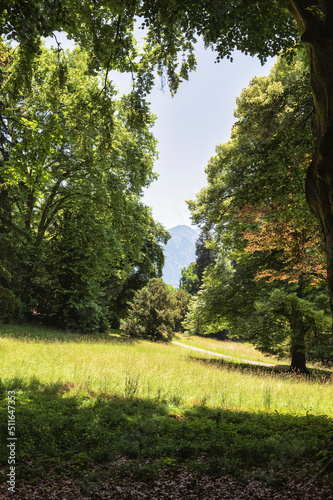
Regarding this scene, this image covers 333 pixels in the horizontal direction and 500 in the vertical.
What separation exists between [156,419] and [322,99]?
231 inches

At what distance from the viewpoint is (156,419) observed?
5.09 metres

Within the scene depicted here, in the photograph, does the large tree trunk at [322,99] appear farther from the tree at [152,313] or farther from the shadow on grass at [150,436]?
the tree at [152,313]

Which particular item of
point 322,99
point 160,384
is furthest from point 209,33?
point 160,384

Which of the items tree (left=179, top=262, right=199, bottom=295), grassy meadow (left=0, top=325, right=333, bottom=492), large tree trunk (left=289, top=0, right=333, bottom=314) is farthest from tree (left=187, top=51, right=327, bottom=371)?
tree (left=179, top=262, right=199, bottom=295)

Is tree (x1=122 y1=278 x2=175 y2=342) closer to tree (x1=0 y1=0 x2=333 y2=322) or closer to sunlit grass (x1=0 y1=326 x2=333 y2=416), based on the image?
sunlit grass (x1=0 y1=326 x2=333 y2=416)

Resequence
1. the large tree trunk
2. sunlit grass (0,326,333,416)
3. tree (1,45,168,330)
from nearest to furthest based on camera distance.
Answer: the large tree trunk < sunlit grass (0,326,333,416) < tree (1,45,168,330)

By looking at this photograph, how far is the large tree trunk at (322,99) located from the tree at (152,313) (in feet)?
69.0

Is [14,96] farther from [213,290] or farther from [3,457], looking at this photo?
[213,290]

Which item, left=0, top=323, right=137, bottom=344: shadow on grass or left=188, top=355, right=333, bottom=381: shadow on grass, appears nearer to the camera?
left=188, top=355, right=333, bottom=381: shadow on grass

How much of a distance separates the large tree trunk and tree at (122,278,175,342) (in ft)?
69.0

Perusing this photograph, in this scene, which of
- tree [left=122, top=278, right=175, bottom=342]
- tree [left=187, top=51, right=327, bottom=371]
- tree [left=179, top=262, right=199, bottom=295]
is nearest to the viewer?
tree [left=187, top=51, right=327, bottom=371]

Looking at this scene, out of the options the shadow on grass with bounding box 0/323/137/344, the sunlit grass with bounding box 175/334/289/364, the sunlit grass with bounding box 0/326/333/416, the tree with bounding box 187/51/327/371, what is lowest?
the sunlit grass with bounding box 175/334/289/364

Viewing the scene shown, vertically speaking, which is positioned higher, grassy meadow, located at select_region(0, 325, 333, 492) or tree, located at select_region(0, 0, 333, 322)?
tree, located at select_region(0, 0, 333, 322)

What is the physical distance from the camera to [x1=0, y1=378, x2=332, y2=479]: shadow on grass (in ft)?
12.5
